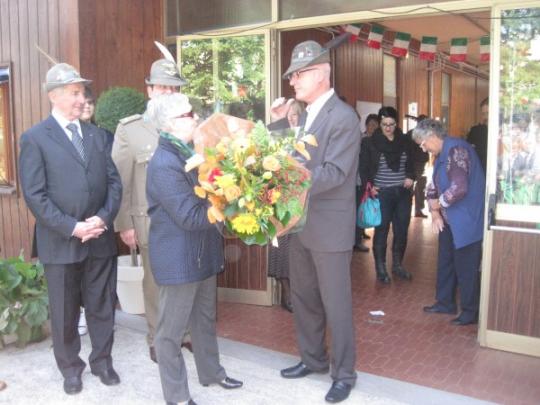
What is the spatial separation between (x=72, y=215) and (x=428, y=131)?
2.90 meters

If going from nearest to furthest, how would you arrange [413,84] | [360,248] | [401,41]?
[401,41] → [360,248] → [413,84]

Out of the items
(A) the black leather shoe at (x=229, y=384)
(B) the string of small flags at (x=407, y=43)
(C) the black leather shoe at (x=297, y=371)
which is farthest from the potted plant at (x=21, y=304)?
(B) the string of small flags at (x=407, y=43)

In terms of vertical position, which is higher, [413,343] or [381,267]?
[381,267]

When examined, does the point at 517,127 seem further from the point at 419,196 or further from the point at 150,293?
the point at 419,196

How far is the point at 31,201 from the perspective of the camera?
130 inches

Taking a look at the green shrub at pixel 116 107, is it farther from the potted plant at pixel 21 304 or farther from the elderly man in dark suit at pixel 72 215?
the potted plant at pixel 21 304

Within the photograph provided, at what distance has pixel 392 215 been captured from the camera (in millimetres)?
6262

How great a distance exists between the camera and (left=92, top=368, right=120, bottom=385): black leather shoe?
368 cm

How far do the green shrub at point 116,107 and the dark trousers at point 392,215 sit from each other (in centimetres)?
286

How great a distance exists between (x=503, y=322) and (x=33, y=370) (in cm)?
329

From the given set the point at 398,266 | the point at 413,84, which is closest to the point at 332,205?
the point at 398,266

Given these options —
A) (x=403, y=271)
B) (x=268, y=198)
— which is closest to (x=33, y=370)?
(x=268, y=198)

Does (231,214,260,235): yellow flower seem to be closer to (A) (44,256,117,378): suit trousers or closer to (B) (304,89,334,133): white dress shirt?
(B) (304,89,334,133): white dress shirt

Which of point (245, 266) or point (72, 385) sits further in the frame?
point (245, 266)
